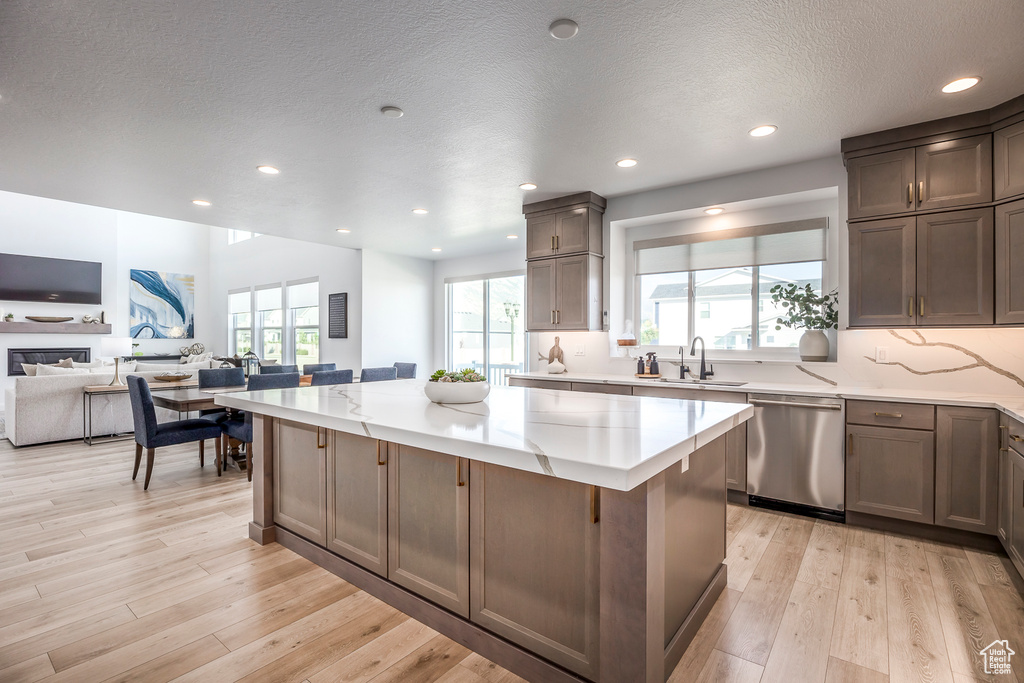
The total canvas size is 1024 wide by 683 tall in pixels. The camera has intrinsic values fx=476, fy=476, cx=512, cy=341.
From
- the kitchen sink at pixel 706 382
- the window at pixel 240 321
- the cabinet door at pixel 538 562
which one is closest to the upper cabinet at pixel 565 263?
the kitchen sink at pixel 706 382

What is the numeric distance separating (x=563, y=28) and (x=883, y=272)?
262 centimetres

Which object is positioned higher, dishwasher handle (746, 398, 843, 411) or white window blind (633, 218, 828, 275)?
white window blind (633, 218, 828, 275)

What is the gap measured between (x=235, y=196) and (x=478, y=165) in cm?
241

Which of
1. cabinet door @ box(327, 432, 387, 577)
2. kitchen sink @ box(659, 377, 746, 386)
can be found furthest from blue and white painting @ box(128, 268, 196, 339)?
kitchen sink @ box(659, 377, 746, 386)

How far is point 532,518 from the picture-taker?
1.67 m

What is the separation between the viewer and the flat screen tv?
26.4 ft

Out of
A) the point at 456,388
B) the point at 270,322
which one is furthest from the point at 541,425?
the point at 270,322

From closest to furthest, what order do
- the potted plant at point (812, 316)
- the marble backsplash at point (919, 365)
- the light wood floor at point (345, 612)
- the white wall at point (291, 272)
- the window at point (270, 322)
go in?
the light wood floor at point (345, 612), the marble backsplash at point (919, 365), the potted plant at point (812, 316), the white wall at point (291, 272), the window at point (270, 322)

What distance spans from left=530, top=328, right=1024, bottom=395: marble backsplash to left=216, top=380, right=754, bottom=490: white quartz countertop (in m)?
1.85

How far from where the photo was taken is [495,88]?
251cm

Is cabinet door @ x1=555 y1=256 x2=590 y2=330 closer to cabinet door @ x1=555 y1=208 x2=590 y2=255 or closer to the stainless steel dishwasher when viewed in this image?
cabinet door @ x1=555 y1=208 x2=590 y2=255

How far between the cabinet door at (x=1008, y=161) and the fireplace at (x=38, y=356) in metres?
12.0

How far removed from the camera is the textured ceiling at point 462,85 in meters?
1.95

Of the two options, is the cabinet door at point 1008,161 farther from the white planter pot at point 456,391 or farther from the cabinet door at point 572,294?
the white planter pot at point 456,391
